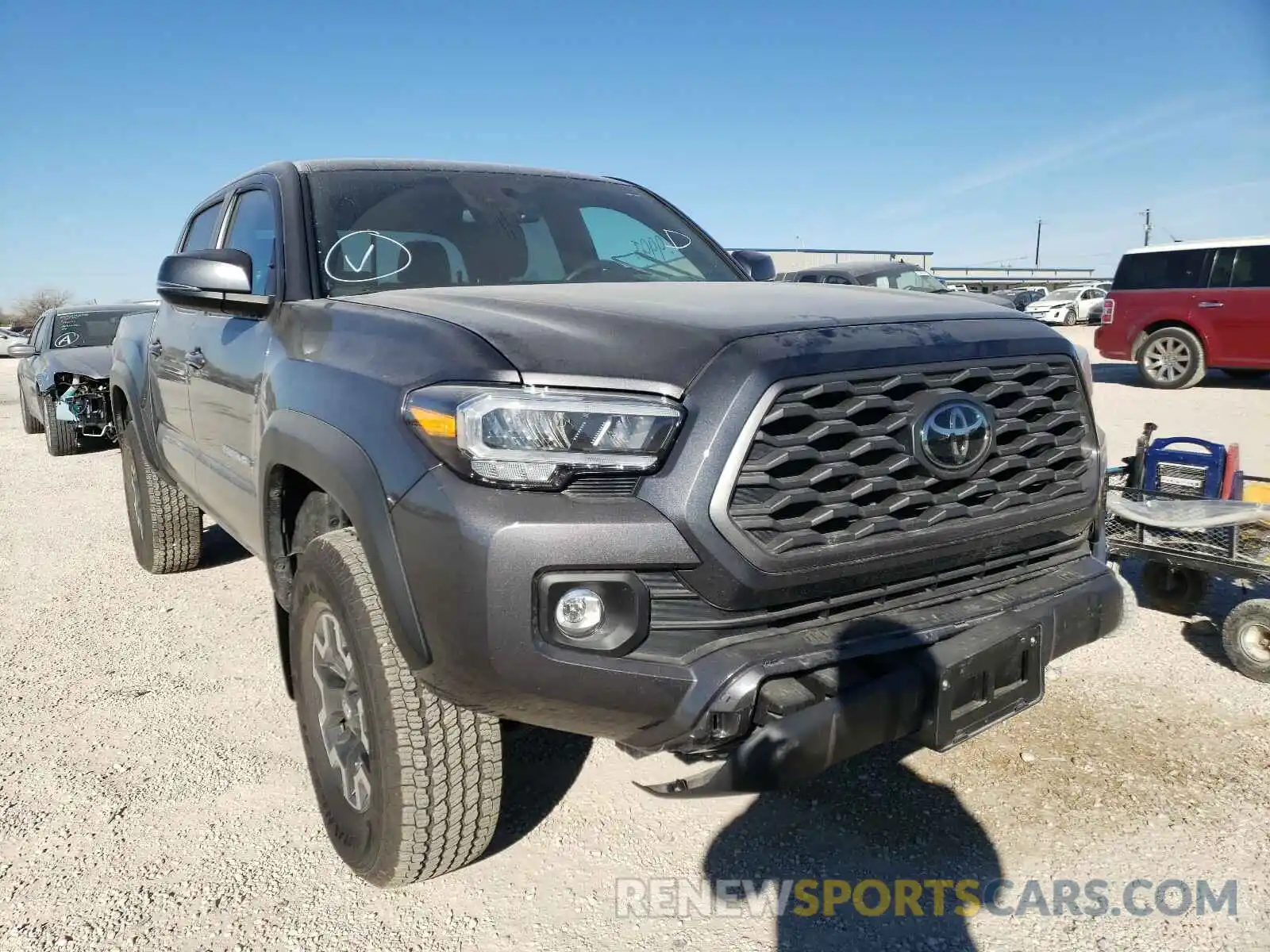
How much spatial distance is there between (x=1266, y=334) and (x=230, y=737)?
12.4 metres

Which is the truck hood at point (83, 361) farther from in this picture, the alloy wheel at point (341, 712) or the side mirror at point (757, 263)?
the alloy wheel at point (341, 712)

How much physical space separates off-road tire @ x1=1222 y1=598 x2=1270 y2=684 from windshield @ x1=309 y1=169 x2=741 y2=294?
7.46ft

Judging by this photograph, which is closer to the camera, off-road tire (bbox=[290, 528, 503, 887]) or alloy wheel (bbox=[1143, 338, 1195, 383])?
off-road tire (bbox=[290, 528, 503, 887])

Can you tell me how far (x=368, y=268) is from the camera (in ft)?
9.73

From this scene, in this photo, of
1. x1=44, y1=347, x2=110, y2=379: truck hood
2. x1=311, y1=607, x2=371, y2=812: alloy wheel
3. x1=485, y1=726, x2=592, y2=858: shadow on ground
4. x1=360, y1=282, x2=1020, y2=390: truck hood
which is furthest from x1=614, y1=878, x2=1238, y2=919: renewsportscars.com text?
x1=44, y1=347, x2=110, y2=379: truck hood

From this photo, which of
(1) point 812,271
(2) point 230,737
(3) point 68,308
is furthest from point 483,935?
(1) point 812,271

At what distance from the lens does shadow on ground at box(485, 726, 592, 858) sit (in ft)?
8.80

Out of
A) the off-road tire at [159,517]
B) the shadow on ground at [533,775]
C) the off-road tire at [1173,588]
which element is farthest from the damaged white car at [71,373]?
the off-road tire at [1173,588]

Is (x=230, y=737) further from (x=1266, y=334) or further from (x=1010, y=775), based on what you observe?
(x=1266, y=334)

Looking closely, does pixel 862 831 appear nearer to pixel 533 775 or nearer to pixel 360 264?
pixel 533 775

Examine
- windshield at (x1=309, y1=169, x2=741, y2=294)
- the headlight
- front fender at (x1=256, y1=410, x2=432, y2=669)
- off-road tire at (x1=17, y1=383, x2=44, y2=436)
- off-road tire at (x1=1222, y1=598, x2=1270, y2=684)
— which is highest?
windshield at (x1=309, y1=169, x2=741, y2=294)

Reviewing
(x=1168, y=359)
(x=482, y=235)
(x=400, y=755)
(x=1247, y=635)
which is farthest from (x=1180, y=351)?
(x=400, y=755)

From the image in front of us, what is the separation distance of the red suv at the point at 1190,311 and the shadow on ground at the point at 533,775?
11.6 meters

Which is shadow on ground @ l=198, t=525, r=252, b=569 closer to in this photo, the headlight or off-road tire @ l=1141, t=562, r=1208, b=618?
the headlight
